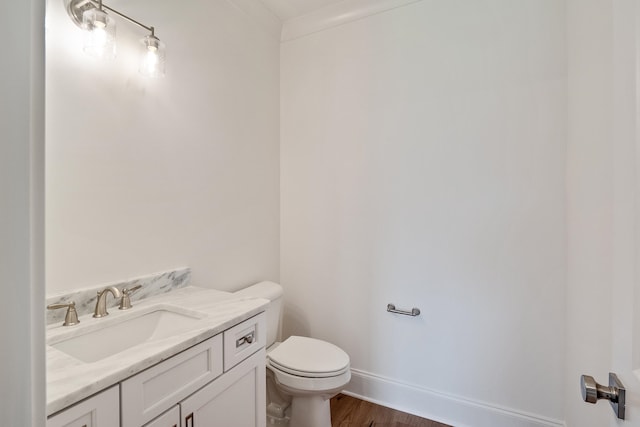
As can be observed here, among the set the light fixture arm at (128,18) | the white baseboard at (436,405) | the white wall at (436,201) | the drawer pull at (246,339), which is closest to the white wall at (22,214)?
the drawer pull at (246,339)

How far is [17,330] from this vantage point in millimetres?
314

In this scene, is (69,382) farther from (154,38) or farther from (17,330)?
(154,38)

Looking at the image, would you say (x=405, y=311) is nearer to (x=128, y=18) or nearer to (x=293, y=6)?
(x=128, y=18)

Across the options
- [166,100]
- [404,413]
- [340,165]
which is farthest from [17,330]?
[404,413]

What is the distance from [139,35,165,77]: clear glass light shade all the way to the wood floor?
80.7 inches

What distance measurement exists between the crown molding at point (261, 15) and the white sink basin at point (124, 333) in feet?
5.70

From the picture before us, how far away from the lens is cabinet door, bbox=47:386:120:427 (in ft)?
2.07

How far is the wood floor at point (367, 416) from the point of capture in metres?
1.70

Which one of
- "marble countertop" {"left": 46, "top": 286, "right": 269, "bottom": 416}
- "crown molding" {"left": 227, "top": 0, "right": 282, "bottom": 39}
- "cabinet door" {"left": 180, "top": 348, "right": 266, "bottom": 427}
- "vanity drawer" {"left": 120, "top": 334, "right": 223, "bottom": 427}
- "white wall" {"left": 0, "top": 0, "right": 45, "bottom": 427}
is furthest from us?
"crown molding" {"left": 227, "top": 0, "right": 282, "bottom": 39}

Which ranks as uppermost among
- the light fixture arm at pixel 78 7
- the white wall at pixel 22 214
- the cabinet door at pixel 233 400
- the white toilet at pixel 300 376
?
the light fixture arm at pixel 78 7

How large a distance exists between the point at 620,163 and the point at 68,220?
160cm

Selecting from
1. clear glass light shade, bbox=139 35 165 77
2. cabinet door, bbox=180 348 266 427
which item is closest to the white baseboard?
cabinet door, bbox=180 348 266 427

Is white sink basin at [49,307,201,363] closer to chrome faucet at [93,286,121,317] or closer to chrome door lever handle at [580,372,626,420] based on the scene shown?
chrome faucet at [93,286,121,317]

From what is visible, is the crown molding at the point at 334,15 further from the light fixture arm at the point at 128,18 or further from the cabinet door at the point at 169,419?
the cabinet door at the point at 169,419
